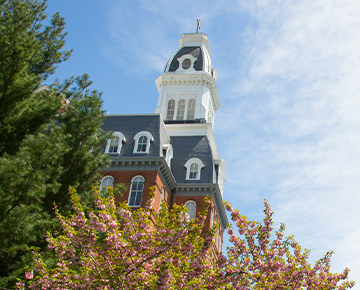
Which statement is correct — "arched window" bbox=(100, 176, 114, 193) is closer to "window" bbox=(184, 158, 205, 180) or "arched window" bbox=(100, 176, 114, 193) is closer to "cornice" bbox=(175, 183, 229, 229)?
"cornice" bbox=(175, 183, 229, 229)

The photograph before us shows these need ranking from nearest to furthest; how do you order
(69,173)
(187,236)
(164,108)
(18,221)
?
(18,221), (187,236), (69,173), (164,108)

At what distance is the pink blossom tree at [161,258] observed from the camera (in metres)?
11.4

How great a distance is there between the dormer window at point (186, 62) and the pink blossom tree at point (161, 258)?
3065 centimetres

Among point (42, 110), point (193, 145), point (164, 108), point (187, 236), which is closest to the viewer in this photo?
point (187, 236)

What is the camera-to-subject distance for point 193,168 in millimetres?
32469

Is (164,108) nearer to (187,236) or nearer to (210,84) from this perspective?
(210,84)

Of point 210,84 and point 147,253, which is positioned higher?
point 210,84

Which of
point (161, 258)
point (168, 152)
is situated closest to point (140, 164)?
point (168, 152)

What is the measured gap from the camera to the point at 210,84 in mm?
41188

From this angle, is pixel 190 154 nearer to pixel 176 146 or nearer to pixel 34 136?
pixel 176 146

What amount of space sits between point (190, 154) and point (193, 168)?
1.36 m

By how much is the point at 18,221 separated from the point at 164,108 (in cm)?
2970

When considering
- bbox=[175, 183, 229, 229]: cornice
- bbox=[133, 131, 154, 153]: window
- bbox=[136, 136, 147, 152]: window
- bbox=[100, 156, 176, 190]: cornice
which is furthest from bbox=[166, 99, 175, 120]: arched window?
bbox=[100, 156, 176, 190]: cornice

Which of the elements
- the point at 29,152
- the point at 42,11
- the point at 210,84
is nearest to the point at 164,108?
the point at 210,84
